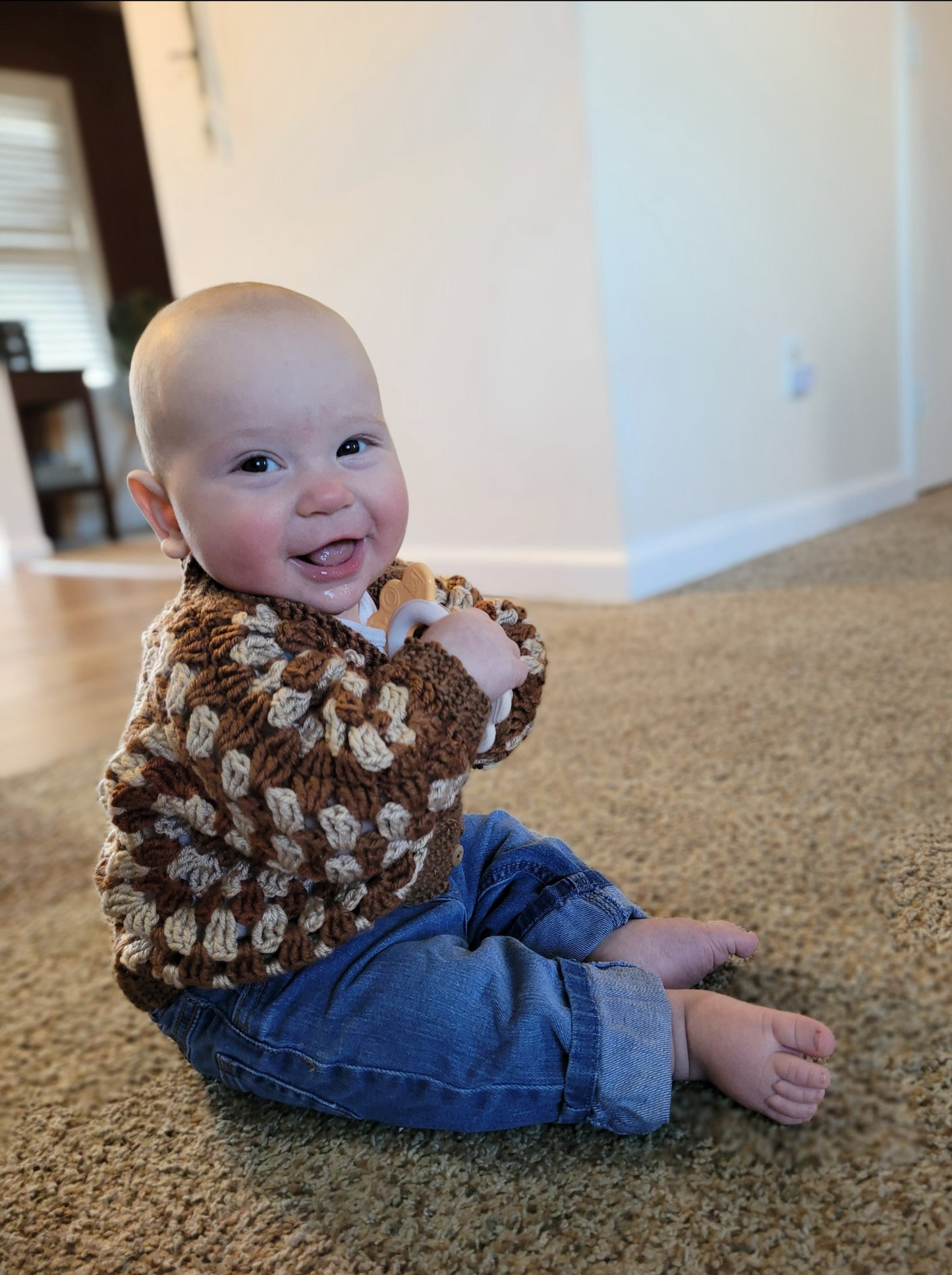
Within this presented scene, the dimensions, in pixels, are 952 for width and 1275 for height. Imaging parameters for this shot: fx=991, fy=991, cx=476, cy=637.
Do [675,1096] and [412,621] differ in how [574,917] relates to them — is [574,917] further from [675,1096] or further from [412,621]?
[412,621]

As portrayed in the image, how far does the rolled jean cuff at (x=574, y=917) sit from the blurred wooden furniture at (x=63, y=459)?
414 centimetres

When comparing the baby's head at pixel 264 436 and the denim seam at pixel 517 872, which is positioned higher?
the baby's head at pixel 264 436

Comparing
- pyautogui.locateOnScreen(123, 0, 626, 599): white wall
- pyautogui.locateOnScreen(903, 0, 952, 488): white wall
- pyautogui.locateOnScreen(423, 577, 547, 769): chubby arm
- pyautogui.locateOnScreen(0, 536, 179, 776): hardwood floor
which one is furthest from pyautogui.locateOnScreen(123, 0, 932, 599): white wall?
pyautogui.locateOnScreen(423, 577, 547, 769): chubby arm

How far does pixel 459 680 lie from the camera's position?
503mm

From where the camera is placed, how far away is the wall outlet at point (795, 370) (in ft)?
6.82

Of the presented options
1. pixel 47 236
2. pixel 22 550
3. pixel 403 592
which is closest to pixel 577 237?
pixel 403 592

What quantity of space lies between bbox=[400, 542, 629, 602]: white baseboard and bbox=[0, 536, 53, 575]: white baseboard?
2733 millimetres

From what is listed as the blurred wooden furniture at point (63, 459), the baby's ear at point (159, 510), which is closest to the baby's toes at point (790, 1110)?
the baby's ear at point (159, 510)

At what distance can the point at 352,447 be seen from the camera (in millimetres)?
540

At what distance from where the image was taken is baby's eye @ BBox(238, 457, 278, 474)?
512 mm

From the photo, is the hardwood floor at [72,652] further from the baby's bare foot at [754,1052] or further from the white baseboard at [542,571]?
the baby's bare foot at [754,1052]

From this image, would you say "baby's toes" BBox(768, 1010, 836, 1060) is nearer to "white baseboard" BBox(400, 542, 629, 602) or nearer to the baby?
the baby

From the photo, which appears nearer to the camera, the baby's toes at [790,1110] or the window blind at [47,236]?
the baby's toes at [790,1110]

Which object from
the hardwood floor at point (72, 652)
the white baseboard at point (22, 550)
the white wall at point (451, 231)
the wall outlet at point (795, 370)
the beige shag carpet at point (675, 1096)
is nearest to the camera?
the beige shag carpet at point (675, 1096)
